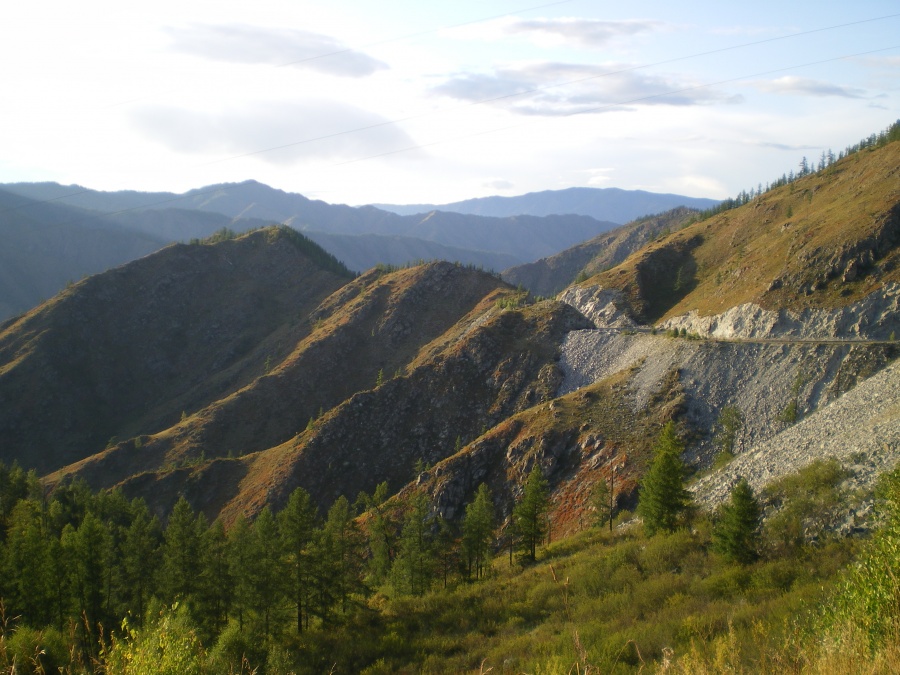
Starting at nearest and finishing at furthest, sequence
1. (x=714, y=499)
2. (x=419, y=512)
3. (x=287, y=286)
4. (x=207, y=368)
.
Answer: (x=714, y=499) < (x=419, y=512) < (x=207, y=368) < (x=287, y=286)

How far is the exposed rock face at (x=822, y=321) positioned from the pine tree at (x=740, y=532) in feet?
132

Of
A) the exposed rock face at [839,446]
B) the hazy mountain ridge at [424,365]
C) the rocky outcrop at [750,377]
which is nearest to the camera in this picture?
the exposed rock face at [839,446]

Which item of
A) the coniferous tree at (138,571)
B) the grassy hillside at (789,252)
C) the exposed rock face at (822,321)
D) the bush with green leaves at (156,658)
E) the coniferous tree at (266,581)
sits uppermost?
the grassy hillside at (789,252)

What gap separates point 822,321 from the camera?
199ft

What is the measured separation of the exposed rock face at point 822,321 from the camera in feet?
188

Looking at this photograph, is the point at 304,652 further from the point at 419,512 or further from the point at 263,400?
the point at 263,400

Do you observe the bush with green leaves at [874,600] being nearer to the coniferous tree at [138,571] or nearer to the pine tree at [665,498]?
the pine tree at [665,498]

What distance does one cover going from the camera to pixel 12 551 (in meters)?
34.0

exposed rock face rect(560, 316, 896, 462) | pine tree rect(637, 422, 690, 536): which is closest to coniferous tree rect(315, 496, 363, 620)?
pine tree rect(637, 422, 690, 536)

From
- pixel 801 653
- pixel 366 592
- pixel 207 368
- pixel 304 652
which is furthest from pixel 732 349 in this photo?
pixel 207 368

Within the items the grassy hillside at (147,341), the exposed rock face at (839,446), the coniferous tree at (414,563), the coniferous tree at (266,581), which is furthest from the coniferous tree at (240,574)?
the grassy hillside at (147,341)

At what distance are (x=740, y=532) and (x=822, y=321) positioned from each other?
4359 cm

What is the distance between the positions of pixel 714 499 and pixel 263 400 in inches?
3161

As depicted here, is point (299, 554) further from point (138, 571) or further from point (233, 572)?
point (138, 571)
